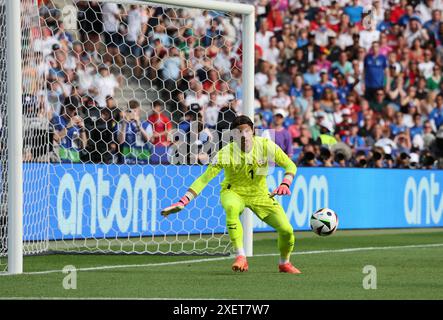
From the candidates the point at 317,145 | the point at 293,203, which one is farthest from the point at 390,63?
the point at 293,203

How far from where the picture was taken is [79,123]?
16.1 m

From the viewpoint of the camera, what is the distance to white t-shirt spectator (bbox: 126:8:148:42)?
17.4 meters

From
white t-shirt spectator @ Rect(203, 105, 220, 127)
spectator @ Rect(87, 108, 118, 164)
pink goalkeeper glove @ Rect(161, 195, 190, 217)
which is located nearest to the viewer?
pink goalkeeper glove @ Rect(161, 195, 190, 217)

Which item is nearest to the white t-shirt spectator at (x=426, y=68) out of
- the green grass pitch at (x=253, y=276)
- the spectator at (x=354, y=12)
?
the spectator at (x=354, y=12)

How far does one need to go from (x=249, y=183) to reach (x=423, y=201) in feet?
34.0

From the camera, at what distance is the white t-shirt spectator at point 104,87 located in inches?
666

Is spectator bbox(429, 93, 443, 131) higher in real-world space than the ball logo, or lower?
higher

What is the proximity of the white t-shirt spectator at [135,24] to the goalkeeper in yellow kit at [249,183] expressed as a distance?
547 centimetres

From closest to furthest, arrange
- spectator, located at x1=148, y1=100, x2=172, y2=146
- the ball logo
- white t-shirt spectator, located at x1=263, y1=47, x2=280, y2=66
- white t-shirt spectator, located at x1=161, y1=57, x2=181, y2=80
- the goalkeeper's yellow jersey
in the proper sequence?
1. the goalkeeper's yellow jersey
2. spectator, located at x1=148, y1=100, x2=172, y2=146
3. white t-shirt spectator, located at x1=161, y1=57, x2=181, y2=80
4. the ball logo
5. white t-shirt spectator, located at x1=263, y1=47, x2=280, y2=66

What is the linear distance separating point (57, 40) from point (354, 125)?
878cm

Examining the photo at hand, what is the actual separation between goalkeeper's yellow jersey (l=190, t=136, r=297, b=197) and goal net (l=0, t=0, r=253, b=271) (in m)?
3.41

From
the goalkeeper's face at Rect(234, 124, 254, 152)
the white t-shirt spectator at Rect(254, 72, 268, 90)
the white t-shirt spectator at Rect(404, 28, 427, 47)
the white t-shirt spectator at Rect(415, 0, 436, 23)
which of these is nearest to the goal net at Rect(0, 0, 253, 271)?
the goalkeeper's face at Rect(234, 124, 254, 152)

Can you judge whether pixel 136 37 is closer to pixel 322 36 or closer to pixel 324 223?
pixel 324 223

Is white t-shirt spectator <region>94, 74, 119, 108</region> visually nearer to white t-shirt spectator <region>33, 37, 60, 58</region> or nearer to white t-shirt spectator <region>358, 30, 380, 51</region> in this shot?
white t-shirt spectator <region>33, 37, 60, 58</region>
